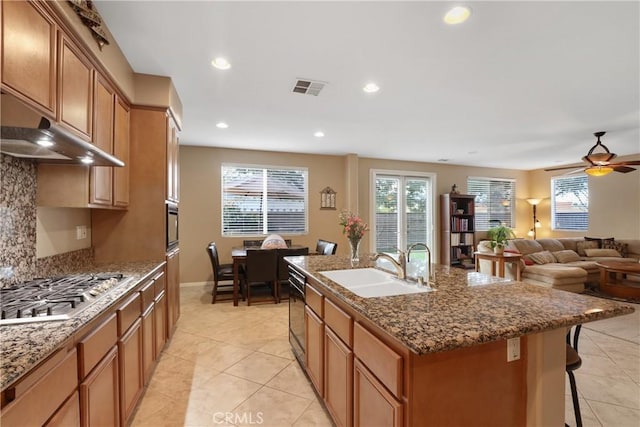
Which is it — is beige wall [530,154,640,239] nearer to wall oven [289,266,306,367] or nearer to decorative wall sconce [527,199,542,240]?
decorative wall sconce [527,199,542,240]

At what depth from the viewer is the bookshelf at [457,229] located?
6918mm

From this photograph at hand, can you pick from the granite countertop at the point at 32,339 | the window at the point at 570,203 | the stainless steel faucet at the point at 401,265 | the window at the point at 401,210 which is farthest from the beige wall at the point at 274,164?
the stainless steel faucet at the point at 401,265

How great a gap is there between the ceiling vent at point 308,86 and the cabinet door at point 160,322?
239 centimetres

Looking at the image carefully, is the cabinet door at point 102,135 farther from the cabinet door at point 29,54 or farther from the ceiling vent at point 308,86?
the ceiling vent at point 308,86

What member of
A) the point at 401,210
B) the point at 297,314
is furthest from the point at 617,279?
the point at 297,314

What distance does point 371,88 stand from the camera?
304 centimetres

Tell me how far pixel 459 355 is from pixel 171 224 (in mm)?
2817

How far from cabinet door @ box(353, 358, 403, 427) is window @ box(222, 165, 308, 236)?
456cm

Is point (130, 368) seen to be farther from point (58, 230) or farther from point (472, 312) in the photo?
point (472, 312)

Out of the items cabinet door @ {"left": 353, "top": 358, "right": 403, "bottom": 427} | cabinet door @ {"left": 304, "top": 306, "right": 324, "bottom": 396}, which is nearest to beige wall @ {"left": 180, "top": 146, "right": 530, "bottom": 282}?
cabinet door @ {"left": 304, "top": 306, "right": 324, "bottom": 396}

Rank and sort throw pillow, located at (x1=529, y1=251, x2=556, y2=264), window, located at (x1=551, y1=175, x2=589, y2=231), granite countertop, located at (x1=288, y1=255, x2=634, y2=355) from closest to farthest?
granite countertop, located at (x1=288, y1=255, x2=634, y2=355), throw pillow, located at (x1=529, y1=251, x2=556, y2=264), window, located at (x1=551, y1=175, x2=589, y2=231)

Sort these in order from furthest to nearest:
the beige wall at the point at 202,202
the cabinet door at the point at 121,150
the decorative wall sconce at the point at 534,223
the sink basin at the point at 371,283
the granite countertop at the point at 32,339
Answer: the decorative wall sconce at the point at 534,223 < the beige wall at the point at 202,202 < the cabinet door at the point at 121,150 < the sink basin at the point at 371,283 < the granite countertop at the point at 32,339

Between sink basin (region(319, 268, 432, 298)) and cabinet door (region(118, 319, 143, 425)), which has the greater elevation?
sink basin (region(319, 268, 432, 298))

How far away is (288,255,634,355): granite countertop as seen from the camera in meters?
1.03
